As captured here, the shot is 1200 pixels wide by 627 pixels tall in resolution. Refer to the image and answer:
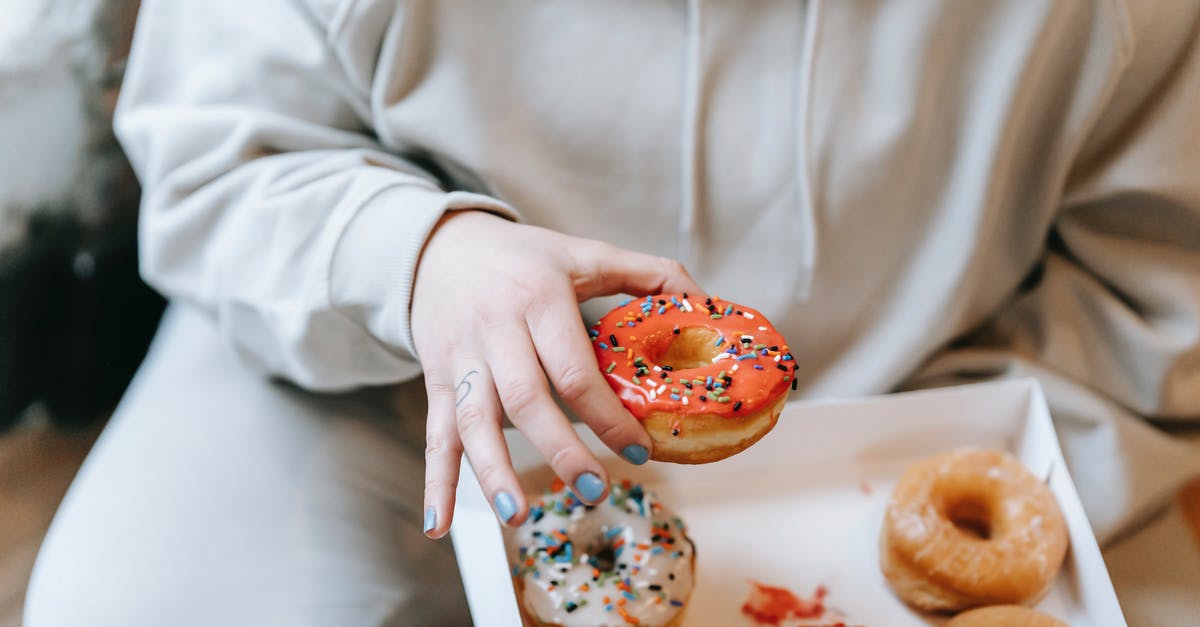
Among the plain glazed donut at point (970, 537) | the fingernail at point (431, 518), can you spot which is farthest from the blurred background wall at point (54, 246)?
the plain glazed donut at point (970, 537)

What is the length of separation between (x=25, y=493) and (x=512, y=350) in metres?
0.61

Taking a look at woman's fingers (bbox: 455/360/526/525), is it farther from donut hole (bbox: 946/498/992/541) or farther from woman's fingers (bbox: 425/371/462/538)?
donut hole (bbox: 946/498/992/541)

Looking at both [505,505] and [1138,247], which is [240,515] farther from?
[1138,247]

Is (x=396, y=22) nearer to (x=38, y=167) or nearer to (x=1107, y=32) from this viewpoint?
(x=38, y=167)

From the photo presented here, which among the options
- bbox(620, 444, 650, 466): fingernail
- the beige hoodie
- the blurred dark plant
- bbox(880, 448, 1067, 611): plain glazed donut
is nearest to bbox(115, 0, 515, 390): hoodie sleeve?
the beige hoodie

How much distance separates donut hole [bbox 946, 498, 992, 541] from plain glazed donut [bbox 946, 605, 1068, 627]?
3.6 inches

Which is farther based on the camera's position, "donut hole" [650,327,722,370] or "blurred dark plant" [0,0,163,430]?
"blurred dark plant" [0,0,163,430]

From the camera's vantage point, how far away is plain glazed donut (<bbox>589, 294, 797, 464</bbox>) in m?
0.63

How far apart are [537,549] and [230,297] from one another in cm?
33

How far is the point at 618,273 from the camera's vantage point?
0.70 meters

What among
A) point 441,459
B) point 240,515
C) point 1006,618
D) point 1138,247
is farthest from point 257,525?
point 1138,247

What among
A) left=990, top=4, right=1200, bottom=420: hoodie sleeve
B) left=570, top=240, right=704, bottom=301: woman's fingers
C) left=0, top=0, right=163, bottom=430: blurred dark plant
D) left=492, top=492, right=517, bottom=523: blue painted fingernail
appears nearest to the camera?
left=492, top=492, right=517, bottom=523: blue painted fingernail

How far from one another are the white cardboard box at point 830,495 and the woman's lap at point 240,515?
0.10 m

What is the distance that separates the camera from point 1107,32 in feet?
2.54
